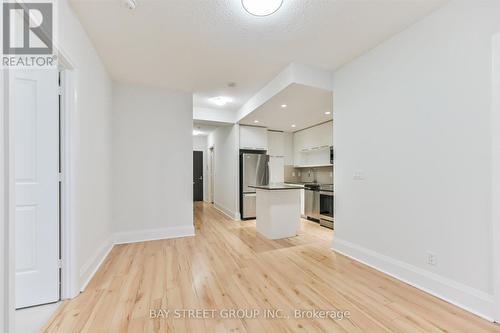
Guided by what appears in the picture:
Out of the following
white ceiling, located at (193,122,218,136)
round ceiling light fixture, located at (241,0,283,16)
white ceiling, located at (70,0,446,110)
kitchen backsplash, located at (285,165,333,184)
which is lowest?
kitchen backsplash, located at (285,165,333,184)

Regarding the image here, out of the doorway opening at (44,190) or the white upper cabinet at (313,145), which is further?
the white upper cabinet at (313,145)

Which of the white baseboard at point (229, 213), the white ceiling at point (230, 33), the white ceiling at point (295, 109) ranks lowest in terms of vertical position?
the white baseboard at point (229, 213)

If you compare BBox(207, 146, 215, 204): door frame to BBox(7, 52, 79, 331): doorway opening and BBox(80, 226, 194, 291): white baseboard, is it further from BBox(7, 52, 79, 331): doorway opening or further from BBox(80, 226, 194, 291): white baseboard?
BBox(7, 52, 79, 331): doorway opening

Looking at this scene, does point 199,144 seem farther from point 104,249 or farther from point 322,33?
point 322,33

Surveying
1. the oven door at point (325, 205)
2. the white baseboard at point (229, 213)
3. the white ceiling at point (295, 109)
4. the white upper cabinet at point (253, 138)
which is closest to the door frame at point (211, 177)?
the white baseboard at point (229, 213)

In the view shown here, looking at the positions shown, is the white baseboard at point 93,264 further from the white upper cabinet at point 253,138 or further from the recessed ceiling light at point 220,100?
the white upper cabinet at point 253,138

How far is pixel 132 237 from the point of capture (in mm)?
3549

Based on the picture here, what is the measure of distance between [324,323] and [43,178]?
2.67 m

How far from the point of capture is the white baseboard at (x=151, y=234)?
3.49m

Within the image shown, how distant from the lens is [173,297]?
1.95m

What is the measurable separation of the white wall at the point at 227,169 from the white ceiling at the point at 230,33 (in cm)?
229

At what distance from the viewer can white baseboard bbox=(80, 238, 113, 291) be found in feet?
7.04

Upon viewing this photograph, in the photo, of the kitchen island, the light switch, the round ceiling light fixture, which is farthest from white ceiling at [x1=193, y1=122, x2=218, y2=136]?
the light switch

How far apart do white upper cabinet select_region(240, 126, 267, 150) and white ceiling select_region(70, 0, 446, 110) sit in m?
2.09
